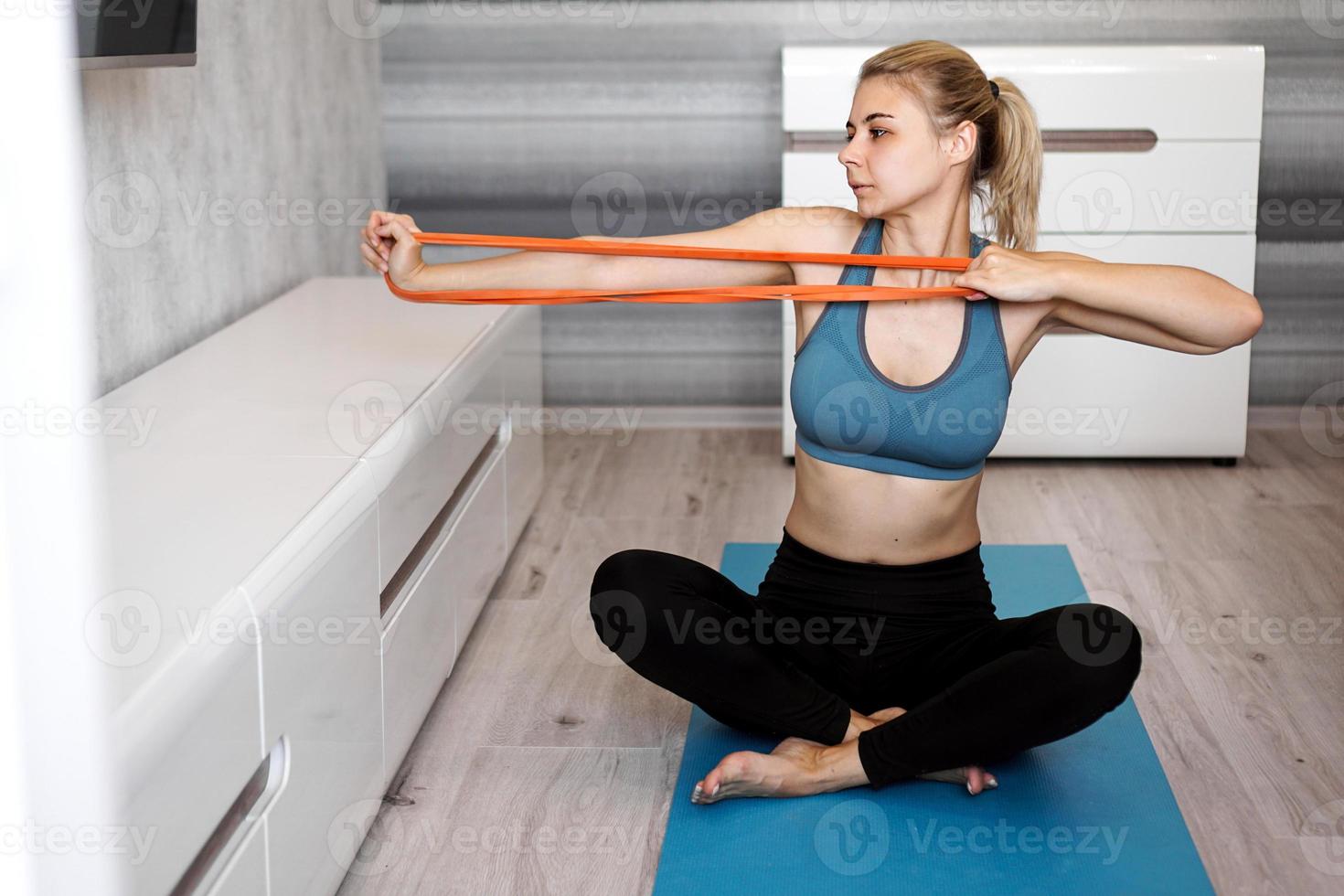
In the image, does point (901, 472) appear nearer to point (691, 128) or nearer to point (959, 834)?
point (959, 834)

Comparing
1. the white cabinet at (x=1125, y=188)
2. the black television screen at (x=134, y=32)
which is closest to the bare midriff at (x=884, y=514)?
the black television screen at (x=134, y=32)

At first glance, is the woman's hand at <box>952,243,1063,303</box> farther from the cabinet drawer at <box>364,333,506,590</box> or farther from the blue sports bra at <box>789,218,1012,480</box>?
the cabinet drawer at <box>364,333,506,590</box>

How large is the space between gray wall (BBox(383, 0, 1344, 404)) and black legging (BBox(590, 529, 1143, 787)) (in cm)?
194

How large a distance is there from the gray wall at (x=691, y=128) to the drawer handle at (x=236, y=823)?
247 cm

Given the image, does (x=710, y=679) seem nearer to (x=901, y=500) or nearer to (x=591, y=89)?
(x=901, y=500)

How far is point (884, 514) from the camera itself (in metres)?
1.80

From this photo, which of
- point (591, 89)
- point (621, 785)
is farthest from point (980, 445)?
point (591, 89)

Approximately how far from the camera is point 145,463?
166 cm

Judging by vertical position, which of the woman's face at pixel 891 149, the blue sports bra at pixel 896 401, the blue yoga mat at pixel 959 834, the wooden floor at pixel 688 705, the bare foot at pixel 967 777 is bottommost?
the wooden floor at pixel 688 705

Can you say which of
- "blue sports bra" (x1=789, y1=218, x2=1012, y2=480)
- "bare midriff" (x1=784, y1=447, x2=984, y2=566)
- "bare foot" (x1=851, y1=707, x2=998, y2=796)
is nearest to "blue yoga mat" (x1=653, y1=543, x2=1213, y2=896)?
"bare foot" (x1=851, y1=707, x2=998, y2=796)

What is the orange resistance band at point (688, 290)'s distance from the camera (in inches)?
68.7

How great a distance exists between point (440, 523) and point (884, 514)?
2.37ft

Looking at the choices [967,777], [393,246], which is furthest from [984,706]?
[393,246]

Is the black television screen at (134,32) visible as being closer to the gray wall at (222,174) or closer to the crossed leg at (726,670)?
the gray wall at (222,174)
